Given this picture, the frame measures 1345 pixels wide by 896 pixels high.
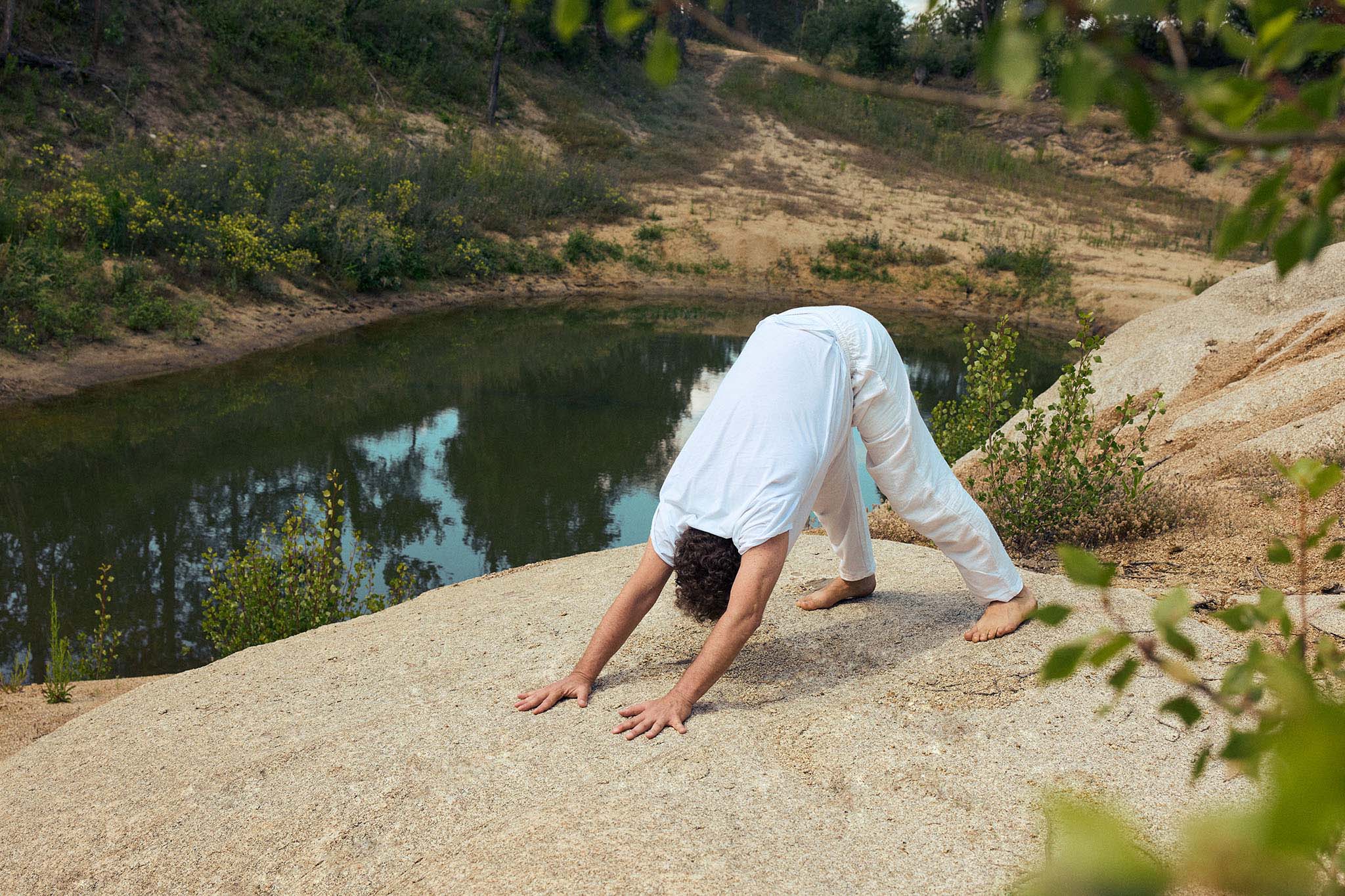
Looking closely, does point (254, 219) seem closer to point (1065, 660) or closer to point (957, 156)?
point (1065, 660)

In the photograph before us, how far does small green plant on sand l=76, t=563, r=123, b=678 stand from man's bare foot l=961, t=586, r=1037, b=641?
4.19m

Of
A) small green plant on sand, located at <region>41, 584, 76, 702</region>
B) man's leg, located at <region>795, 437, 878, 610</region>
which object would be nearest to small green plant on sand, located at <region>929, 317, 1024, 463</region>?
man's leg, located at <region>795, 437, 878, 610</region>

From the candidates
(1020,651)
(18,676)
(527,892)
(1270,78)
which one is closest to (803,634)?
(1020,651)

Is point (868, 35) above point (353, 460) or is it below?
above

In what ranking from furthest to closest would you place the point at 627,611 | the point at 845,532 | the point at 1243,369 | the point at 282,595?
the point at 1243,369, the point at 282,595, the point at 845,532, the point at 627,611

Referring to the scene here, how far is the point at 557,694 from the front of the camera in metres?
3.53

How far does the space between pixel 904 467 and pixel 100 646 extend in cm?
432

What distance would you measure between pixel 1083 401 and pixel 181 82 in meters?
19.6

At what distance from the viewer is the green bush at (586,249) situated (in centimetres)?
2048

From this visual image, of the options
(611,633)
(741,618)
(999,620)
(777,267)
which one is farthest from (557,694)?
(777,267)

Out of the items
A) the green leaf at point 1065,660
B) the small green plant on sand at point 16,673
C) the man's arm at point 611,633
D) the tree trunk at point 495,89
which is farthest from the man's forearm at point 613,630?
the tree trunk at point 495,89

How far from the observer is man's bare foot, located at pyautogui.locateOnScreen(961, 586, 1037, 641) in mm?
3725

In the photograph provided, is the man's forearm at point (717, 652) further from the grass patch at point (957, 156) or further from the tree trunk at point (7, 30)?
the grass patch at point (957, 156)

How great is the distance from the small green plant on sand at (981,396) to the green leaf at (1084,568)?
4.87 metres
